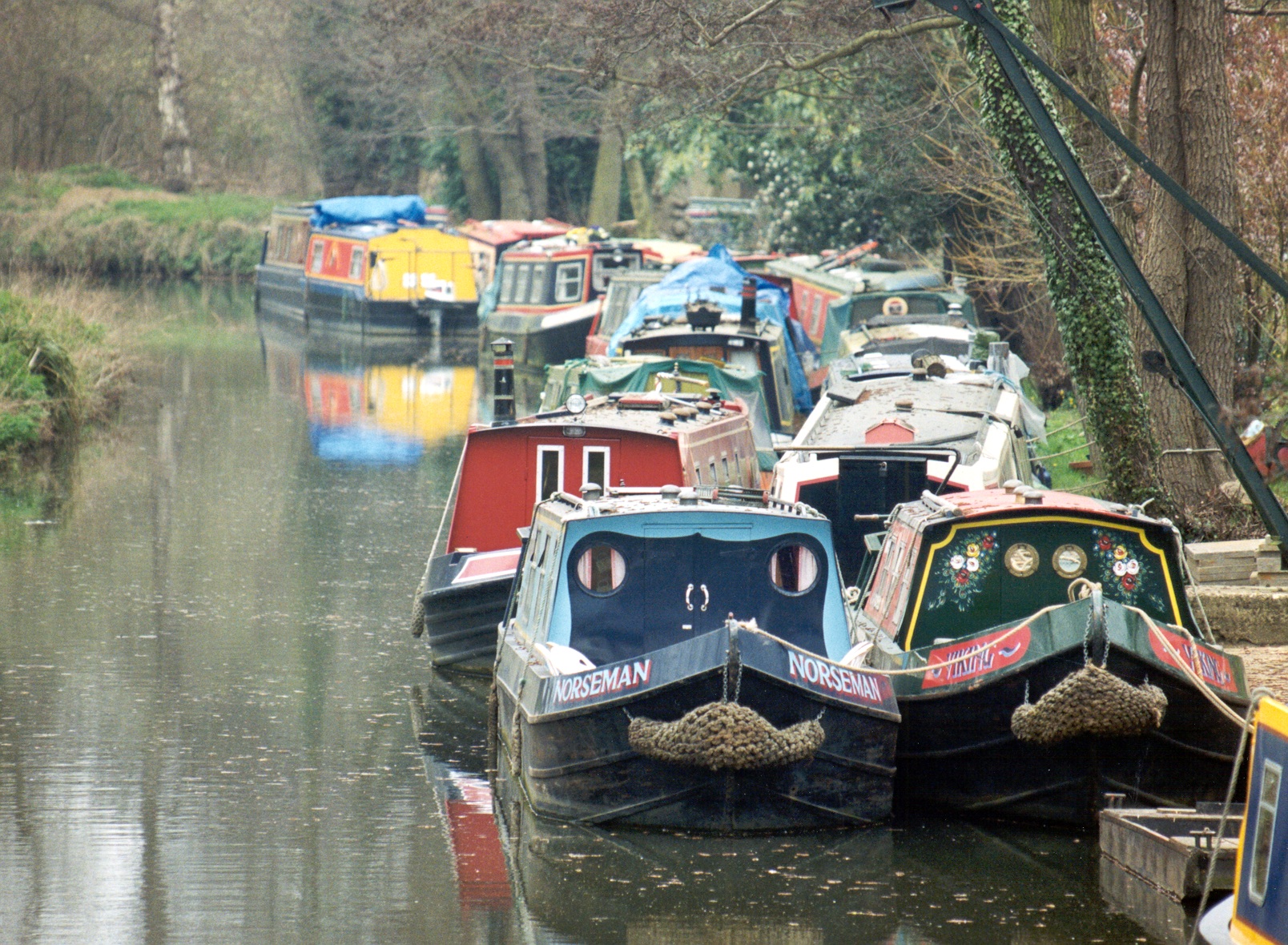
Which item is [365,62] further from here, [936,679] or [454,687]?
[936,679]

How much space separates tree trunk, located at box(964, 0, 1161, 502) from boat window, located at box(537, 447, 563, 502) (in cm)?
446

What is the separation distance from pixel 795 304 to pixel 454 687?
17.7 m

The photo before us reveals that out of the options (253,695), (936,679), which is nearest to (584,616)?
(936,679)

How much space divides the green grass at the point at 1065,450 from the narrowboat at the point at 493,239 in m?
17.4

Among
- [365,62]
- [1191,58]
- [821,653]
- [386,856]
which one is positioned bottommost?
[386,856]

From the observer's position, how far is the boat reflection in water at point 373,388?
24625mm

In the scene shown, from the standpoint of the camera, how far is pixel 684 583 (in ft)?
32.3

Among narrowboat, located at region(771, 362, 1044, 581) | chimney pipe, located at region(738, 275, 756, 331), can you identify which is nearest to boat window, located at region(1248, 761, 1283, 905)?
narrowboat, located at region(771, 362, 1044, 581)

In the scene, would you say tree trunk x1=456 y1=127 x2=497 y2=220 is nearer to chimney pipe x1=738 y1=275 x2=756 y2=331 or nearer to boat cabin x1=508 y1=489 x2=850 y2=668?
chimney pipe x1=738 y1=275 x2=756 y2=331

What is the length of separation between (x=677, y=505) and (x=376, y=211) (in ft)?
103

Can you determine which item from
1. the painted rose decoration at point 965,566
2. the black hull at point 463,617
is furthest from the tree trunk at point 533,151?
the painted rose decoration at point 965,566

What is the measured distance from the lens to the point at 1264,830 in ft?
19.2

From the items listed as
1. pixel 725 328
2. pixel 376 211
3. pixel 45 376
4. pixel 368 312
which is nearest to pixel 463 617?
pixel 725 328

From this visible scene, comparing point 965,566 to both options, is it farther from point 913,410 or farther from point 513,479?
point 913,410
